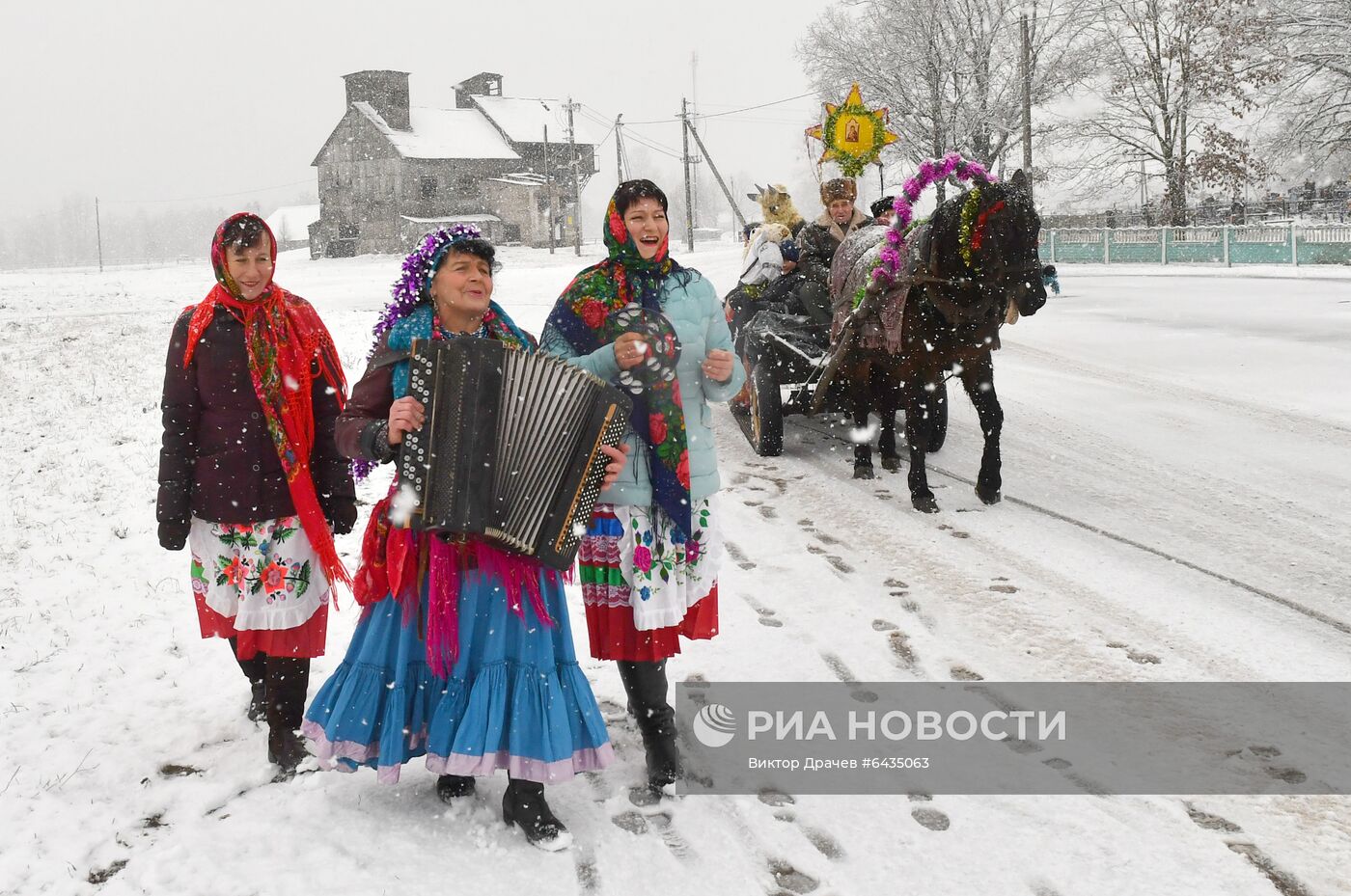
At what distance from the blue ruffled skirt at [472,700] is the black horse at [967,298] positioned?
12.7ft

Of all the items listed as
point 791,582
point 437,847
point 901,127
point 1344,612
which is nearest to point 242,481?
point 437,847

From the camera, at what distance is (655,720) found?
3293 mm

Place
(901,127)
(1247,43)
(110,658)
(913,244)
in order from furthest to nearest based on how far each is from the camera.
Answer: (901,127), (1247,43), (913,244), (110,658)

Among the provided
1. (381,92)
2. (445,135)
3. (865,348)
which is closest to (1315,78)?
(865,348)

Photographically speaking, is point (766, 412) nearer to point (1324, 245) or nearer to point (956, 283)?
point (956, 283)

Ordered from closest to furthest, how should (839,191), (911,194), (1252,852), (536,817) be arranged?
1. (1252,852)
2. (536,817)
3. (911,194)
4. (839,191)

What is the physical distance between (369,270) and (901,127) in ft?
64.1

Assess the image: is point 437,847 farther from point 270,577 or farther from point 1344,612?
point 1344,612

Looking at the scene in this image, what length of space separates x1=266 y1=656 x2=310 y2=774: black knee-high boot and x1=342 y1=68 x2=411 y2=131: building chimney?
186 feet

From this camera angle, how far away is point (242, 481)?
3.46 metres

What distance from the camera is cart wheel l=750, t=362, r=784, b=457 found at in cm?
800

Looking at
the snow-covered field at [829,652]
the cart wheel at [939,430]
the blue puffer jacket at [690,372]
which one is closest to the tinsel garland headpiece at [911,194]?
the cart wheel at [939,430]

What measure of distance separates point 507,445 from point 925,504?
13.7 feet

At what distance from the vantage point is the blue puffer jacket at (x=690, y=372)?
3.20m
